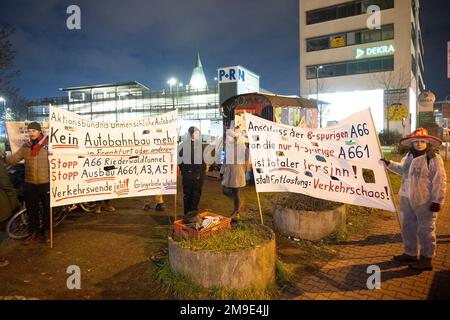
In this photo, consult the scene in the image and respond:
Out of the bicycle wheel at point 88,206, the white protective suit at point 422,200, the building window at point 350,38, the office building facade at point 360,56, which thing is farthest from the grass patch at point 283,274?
the building window at point 350,38

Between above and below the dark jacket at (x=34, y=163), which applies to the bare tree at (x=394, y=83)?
above

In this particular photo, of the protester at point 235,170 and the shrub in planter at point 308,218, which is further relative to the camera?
the protester at point 235,170

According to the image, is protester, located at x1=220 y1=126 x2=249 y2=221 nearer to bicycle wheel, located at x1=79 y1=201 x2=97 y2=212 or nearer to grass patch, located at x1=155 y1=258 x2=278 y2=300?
Answer: grass patch, located at x1=155 y1=258 x2=278 y2=300

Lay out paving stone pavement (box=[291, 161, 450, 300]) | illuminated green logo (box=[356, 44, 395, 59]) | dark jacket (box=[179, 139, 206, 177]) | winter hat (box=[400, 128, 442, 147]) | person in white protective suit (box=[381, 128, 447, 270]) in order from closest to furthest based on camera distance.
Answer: paving stone pavement (box=[291, 161, 450, 300]) < person in white protective suit (box=[381, 128, 447, 270]) < winter hat (box=[400, 128, 442, 147]) < dark jacket (box=[179, 139, 206, 177]) < illuminated green logo (box=[356, 44, 395, 59])

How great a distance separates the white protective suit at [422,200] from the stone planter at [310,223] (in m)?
1.23

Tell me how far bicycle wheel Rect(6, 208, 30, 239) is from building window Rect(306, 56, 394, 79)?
1574 inches

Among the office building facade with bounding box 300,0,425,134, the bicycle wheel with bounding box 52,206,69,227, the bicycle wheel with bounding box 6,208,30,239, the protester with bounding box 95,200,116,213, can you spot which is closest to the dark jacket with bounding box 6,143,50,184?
the bicycle wheel with bounding box 6,208,30,239

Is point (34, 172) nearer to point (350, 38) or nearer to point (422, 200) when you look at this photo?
point (422, 200)

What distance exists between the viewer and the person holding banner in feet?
19.3

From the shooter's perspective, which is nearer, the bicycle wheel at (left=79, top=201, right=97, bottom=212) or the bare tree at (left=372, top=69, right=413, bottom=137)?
the bicycle wheel at (left=79, top=201, right=97, bottom=212)

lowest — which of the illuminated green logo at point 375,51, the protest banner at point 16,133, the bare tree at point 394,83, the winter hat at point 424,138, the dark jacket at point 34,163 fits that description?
the dark jacket at point 34,163

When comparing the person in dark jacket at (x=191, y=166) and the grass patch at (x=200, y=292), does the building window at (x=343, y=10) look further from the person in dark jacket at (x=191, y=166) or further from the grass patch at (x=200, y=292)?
the grass patch at (x=200, y=292)

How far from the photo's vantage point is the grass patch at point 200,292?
3953mm
